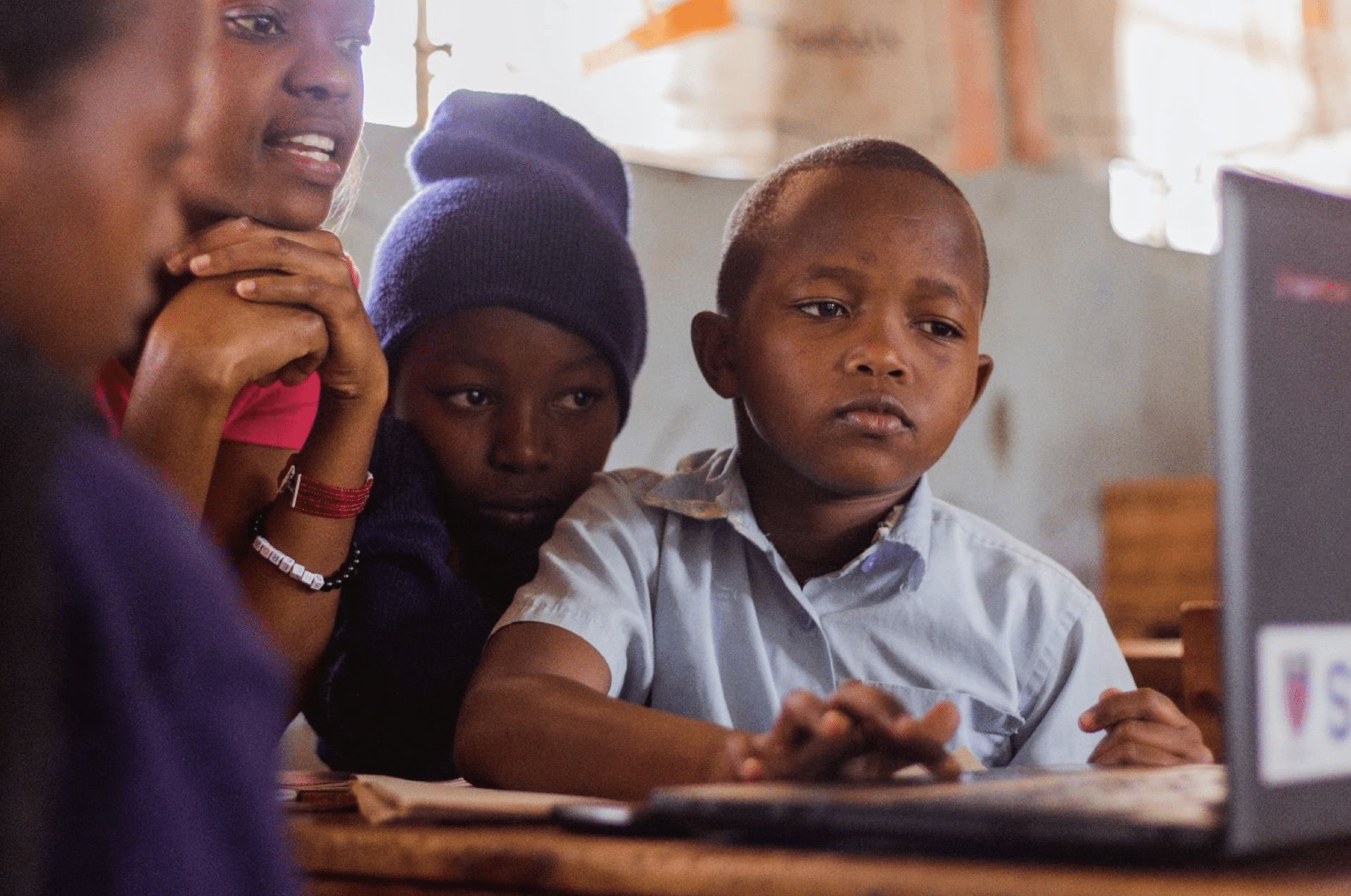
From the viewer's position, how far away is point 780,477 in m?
1.33

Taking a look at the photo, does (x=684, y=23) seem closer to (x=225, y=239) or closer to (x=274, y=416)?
(x=274, y=416)

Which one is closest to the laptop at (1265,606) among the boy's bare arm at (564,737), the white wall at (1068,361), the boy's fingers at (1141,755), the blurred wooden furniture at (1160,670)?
the boy's bare arm at (564,737)

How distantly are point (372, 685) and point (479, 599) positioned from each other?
14 cm

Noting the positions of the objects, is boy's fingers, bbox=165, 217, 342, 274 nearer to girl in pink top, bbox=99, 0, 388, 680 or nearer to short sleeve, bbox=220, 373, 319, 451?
girl in pink top, bbox=99, 0, 388, 680

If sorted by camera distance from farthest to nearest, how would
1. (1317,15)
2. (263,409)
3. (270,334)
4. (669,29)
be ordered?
(1317,15)
(669,29)
(263,409)
(270,334)

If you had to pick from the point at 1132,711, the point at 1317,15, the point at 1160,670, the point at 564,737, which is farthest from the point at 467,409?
the point at 1317,15

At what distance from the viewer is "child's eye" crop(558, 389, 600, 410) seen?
5.02 feet

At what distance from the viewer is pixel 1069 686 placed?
1.24 metres

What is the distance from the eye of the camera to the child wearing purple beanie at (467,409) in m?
1.29

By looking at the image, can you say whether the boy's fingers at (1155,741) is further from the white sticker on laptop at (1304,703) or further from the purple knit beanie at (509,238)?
the purple knit beanie at (509,238)

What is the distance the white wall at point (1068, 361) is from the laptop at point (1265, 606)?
2134 mm

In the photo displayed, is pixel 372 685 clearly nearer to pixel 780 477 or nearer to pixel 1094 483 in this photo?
pixel 780 477

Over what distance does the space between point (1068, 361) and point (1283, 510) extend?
3321 mm

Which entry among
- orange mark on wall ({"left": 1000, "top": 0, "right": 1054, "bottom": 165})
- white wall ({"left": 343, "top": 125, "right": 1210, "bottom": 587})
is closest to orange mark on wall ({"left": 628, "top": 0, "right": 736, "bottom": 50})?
white wall ({"left": 343, "top": 125, "right": 1210, "bottom": 587})
